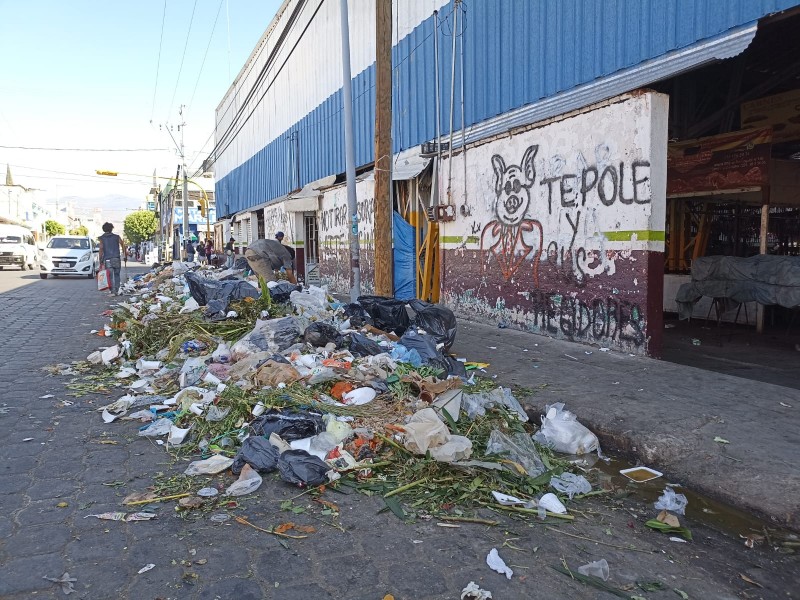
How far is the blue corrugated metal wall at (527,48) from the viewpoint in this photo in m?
6.00

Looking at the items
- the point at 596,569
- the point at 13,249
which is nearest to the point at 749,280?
the point at 596,569

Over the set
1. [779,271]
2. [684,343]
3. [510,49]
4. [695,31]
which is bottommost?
[684,343]

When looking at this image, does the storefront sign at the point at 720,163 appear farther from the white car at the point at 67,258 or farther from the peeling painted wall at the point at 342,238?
the white car at the point at 67,258

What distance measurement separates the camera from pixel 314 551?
2672mm

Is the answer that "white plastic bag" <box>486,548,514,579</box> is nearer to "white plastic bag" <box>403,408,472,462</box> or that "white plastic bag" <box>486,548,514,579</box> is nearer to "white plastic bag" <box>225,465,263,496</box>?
"white plastic bag" <box>403,408,472,462</box>

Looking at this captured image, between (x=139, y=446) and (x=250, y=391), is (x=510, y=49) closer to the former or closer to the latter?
(x=250, y=391)

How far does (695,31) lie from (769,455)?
443cm

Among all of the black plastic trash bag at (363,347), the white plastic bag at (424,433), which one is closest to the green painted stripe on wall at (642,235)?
the black plastic trash bag at (363,347)

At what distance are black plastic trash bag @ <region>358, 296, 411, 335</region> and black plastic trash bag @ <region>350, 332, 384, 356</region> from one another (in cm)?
105

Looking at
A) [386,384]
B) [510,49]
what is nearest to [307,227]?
[510,49]

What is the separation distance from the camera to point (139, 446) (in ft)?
13.2

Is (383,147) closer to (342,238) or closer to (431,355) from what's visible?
(431,355)

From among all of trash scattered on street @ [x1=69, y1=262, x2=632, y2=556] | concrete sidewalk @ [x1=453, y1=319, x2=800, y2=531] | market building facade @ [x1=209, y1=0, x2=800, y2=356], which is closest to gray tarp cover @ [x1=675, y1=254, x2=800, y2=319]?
market building facade @ [x1=209, y1=0, x2=800, y2=356]

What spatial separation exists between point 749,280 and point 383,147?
5.23m
